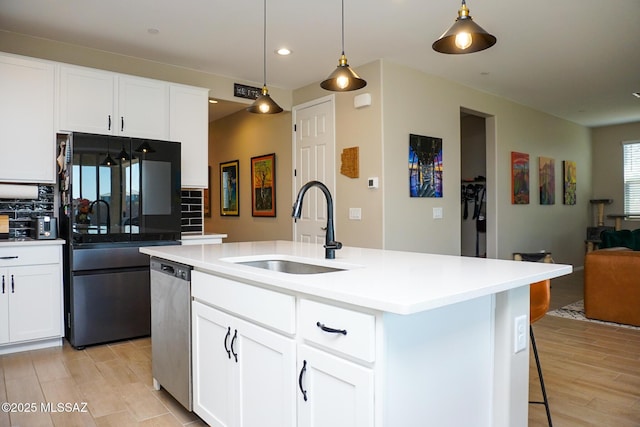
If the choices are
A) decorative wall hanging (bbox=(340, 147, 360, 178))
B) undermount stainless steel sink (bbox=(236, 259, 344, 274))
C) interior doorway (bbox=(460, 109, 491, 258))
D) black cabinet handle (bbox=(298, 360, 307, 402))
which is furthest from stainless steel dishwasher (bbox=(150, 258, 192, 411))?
interior doorway (bbox=(460, 109, 491, 258))

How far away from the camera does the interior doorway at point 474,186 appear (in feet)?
21.6

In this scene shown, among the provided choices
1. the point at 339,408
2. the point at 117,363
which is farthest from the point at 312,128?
the point at 339,408

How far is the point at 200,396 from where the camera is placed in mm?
2129

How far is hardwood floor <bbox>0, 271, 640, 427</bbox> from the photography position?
231 centimetres

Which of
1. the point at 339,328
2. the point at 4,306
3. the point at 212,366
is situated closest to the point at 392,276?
the point at 339,328

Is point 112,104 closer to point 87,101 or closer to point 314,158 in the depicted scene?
point 87,101

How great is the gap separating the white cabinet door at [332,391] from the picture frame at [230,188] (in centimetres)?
513

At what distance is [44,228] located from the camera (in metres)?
3.60

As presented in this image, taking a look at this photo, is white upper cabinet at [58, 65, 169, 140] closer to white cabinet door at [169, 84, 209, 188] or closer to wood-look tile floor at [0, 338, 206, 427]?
white cabinet door at [169, 84, 209, 188]

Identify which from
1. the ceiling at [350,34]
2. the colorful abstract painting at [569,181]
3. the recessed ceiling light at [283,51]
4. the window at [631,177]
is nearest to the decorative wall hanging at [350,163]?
the ceiling at [350,34]

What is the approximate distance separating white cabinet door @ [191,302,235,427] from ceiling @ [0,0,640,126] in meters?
2.31

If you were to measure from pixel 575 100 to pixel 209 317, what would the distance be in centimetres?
620

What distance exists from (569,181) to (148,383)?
24.2 feet

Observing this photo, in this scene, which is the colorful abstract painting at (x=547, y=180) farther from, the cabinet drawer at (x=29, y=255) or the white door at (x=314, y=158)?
the cabinet drawer at (x=29, y=255)
